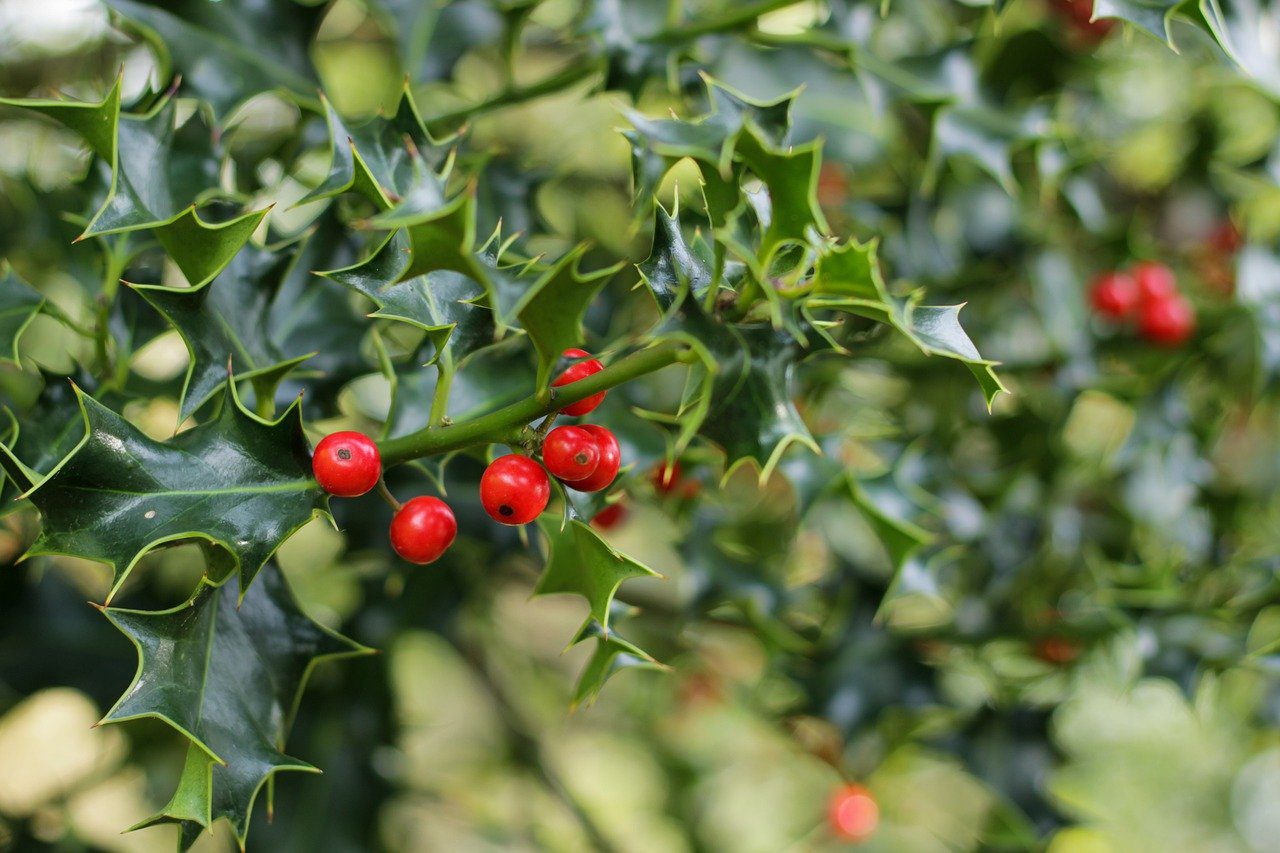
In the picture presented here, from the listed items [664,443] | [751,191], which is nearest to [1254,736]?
[664,443]

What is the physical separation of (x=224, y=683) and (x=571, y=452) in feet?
1.01

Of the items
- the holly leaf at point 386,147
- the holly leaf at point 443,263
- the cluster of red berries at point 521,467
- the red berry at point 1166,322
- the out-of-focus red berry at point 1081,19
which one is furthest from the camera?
the out-of-focus red berry at point 1081,19

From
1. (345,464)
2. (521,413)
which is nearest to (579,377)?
(521,413)

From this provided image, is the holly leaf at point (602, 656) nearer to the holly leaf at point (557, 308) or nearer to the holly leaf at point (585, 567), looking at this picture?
the holly leaf at point (585, 567)

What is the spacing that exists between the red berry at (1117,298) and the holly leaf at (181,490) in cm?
120

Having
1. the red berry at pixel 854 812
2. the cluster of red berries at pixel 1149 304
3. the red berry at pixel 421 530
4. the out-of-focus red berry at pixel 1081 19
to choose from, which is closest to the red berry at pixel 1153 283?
the cluster of red berries at pixel 1149 304

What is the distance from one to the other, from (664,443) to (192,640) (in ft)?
1.44

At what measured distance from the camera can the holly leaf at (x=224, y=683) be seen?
65cm

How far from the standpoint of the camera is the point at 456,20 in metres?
1.19

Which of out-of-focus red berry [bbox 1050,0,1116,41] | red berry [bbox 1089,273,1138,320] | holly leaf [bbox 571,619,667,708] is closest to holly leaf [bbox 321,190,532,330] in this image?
holly leaf [bbox 571,619,667,708]

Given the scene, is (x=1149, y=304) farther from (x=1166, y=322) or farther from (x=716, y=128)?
(x=716, y=128)

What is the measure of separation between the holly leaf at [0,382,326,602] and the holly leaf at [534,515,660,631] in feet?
0.56

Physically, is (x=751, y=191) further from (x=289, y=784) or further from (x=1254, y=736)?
(x=1254, y=736)

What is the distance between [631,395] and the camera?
3.89ft
